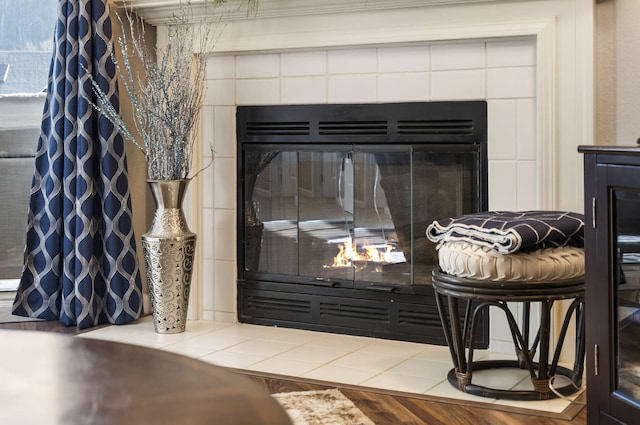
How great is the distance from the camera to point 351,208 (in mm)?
3486

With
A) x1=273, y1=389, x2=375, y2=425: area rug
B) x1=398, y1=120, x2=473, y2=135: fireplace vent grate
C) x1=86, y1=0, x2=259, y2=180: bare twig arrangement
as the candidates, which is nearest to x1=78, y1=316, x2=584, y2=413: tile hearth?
x1=273, y1=389, x2=375, y2=425: area rug

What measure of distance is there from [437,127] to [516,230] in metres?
0.92

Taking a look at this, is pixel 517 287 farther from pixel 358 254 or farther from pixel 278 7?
pixel 278 7

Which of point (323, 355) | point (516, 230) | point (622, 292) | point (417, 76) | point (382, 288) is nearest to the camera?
point (622, 292)

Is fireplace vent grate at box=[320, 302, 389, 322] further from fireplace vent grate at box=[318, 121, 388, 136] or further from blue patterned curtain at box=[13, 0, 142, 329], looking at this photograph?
blue patterned curtain at box=[13, 0, 142, 329]

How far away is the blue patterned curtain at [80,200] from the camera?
362cm

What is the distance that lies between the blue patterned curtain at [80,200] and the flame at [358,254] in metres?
0.90

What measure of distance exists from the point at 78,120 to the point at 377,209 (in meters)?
1.30

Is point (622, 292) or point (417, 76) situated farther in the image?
point (417, 76)

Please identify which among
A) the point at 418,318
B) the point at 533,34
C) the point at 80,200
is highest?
the point at 533,34

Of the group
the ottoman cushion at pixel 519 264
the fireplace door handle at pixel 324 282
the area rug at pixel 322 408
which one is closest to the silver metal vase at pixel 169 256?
the fireplace door handle at pixel 324 282

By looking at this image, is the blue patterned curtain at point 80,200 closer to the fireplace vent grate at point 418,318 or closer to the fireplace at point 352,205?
the fireplace at point 352,205

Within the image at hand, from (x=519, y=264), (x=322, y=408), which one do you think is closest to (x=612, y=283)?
(x=519, y=264)

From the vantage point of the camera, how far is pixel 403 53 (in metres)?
3.35
